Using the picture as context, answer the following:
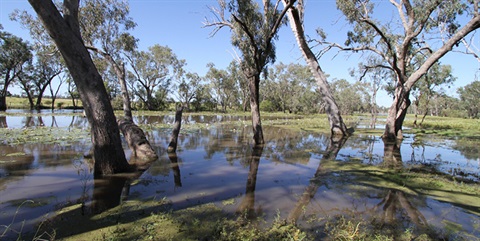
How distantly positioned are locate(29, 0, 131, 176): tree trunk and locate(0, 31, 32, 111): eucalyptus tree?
46.5m

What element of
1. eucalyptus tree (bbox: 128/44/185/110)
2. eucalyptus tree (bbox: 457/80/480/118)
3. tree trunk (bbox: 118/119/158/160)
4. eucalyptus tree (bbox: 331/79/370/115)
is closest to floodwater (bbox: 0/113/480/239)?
tree trunk (bbox: 118/119/158/160)

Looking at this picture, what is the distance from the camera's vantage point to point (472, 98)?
72.8 metres

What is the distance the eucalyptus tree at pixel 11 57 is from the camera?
38.7 m

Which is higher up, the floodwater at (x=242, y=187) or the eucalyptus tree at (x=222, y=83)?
the eucalyptus tree at (x=222, y=83)

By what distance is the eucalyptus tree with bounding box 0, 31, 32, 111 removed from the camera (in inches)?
1525

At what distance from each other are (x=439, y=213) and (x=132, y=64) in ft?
158

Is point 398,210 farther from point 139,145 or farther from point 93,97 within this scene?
point 139,145

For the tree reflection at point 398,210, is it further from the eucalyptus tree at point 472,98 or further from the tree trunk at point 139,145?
the eucalyptus tree at point 472,98

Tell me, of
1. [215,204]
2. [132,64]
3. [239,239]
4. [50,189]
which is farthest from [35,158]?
[132,64]

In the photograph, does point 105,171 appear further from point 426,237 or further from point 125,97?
point 125,97

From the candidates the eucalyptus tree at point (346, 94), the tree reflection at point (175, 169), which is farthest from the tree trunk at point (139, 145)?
the eucalyptus tree at point (346, 94)

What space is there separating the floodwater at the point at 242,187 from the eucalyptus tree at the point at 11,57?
140ft

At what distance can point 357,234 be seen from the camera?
10.8 ft

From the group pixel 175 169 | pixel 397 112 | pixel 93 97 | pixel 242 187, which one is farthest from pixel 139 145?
pixel 397 112
